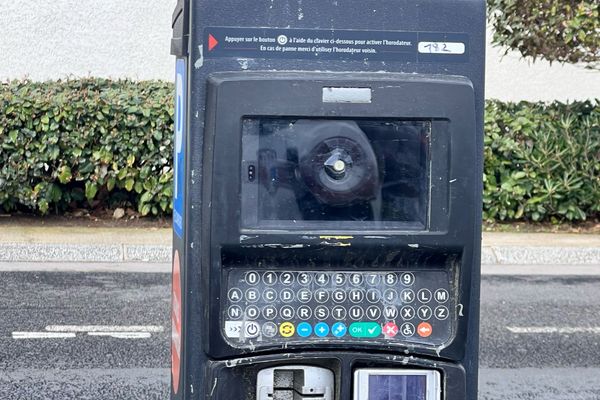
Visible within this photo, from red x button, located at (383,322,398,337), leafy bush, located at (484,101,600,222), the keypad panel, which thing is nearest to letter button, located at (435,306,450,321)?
the keypad panel

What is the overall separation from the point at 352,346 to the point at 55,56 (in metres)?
10.3

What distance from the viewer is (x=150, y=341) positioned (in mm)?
6270

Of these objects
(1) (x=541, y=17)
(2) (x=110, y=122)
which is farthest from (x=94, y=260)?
(1) (x=541, y=17)

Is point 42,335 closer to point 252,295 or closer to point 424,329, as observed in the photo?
point 252,295

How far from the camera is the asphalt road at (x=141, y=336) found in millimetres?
5512

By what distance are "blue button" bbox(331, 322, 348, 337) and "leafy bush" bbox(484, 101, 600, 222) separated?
7.35 metres

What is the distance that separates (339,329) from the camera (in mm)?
2701

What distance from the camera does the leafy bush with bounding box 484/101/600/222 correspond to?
9.81m

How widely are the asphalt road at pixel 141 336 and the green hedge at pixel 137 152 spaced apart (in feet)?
4.74

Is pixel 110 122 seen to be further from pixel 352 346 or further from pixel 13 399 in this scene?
pixel 352 346

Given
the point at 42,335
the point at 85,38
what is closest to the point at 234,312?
the point at 42,335

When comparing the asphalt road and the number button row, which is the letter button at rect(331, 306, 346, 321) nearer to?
the number button row

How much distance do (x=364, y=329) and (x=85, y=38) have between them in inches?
403

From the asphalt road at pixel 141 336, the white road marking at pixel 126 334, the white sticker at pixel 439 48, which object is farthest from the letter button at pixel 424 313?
the white road marking at pixel 126 334
